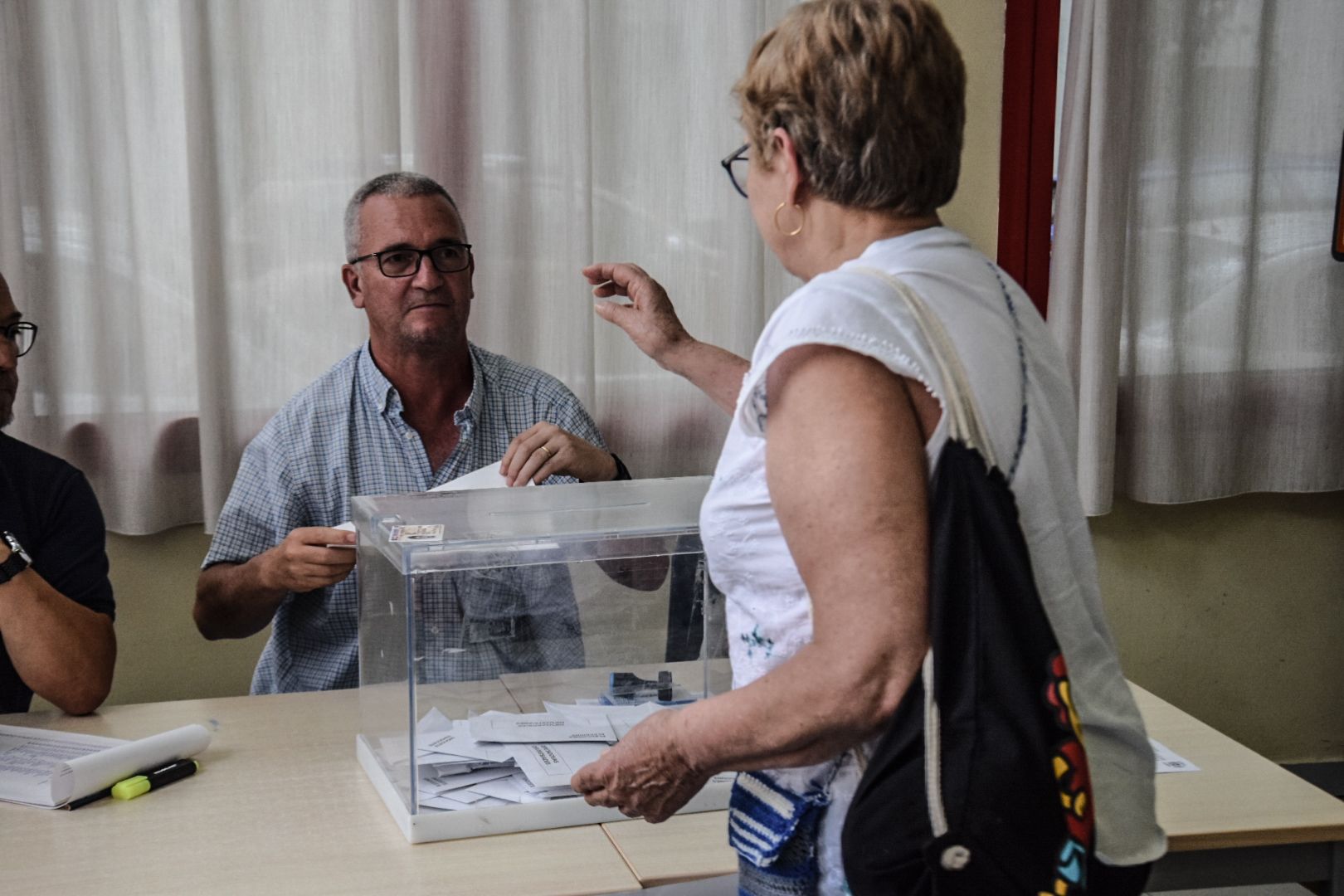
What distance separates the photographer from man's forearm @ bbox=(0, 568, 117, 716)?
181 centimetres

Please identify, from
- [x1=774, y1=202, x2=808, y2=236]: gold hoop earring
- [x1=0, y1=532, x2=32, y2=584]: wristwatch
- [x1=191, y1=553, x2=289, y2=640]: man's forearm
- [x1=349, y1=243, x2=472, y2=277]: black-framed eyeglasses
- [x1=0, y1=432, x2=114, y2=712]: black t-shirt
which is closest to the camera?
[x1=774, y1=202, x2=808, y2=236]: gold hoop earring

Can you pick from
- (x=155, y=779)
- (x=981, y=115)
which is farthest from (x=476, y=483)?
(x=981, y=115)

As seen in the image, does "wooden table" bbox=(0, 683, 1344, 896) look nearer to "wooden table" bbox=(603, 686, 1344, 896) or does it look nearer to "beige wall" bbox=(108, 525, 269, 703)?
"wooden table" bbox=(603, 686, 1344, 896)

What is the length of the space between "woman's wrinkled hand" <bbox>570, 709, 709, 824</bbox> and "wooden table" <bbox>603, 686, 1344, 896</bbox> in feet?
0.87

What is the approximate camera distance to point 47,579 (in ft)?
6.45

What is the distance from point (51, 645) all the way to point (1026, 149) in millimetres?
2416

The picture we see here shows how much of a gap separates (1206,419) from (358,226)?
2.11 m

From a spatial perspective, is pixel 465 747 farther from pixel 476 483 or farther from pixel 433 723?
pixel 476 483

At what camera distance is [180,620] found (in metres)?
2.79

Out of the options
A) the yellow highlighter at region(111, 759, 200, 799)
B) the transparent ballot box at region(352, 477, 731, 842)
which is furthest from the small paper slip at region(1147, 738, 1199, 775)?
the yellow highlighter at region(111, 759, 200, 799)

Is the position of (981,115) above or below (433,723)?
above

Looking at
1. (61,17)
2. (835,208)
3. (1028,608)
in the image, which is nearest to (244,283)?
(61,17)

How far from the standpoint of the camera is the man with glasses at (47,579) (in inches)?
71.6

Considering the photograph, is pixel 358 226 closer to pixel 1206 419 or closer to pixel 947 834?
pixel 947 834
